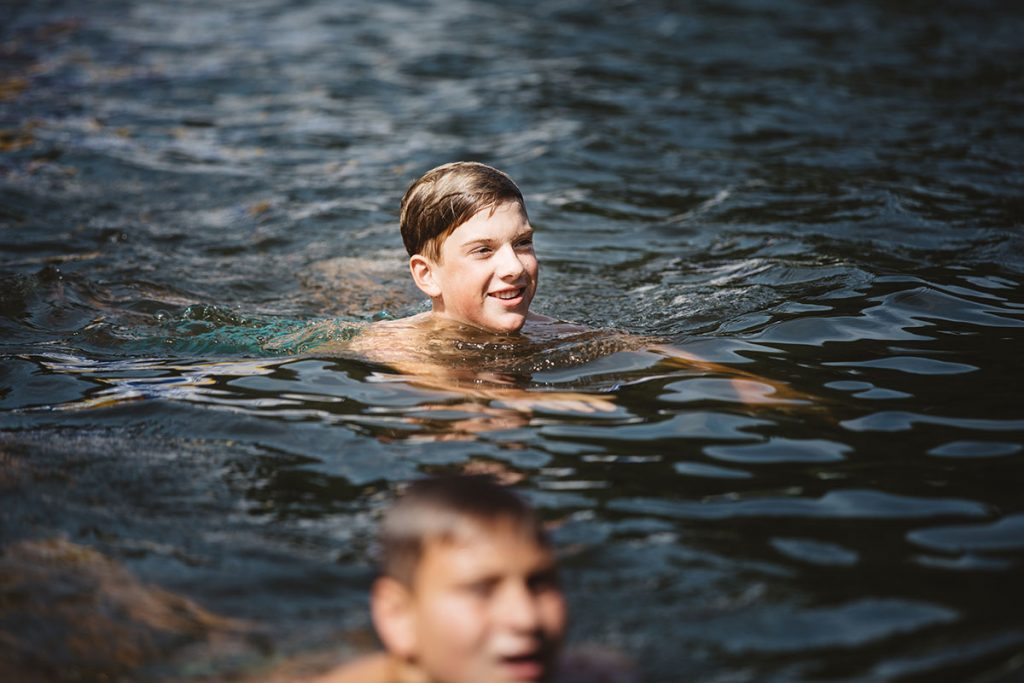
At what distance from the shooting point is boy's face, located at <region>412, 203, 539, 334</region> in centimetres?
588

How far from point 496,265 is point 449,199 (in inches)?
18.1

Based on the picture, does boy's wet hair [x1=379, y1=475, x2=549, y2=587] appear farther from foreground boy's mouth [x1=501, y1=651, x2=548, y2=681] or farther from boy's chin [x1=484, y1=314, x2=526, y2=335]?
boy's chin [x1=484, y1=314, x2=526, y2=335]

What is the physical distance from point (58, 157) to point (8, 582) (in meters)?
8.68

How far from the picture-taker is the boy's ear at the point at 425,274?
20.5ft

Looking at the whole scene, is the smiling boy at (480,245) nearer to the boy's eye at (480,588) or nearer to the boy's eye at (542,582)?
the boy's eye at (542,582)

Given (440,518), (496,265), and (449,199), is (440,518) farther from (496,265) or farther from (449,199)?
(449,199)

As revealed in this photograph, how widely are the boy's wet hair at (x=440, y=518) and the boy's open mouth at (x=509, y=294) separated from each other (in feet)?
9.98

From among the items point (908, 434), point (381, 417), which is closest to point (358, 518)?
point (381, 417)

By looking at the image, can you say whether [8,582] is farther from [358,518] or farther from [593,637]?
[593,637]

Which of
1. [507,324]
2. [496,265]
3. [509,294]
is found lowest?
[507,324]

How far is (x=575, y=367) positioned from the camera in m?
5.71

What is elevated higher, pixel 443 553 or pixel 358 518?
pixel 443 553

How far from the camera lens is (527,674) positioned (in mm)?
2736

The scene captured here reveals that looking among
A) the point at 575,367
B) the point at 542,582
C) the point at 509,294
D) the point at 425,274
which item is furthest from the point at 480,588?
the point at 425,274
